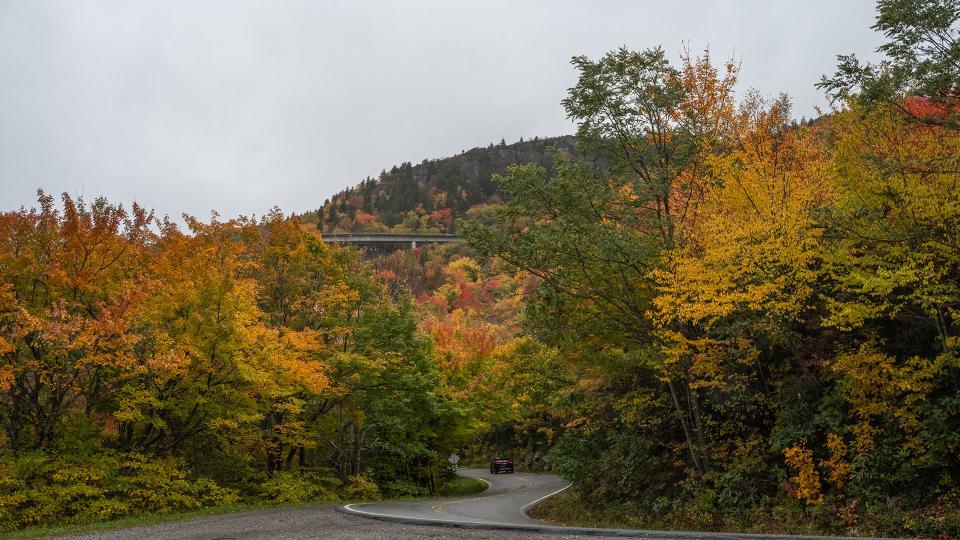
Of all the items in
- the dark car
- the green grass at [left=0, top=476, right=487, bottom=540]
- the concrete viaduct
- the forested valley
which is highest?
the concrete viaduct

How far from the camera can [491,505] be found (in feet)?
73.9

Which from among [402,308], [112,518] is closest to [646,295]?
[402,308]

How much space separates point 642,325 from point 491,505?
10.2 meters

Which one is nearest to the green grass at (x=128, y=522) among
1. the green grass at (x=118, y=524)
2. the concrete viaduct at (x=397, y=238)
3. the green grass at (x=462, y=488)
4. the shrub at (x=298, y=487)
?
the green grass at (x=118, y=524)

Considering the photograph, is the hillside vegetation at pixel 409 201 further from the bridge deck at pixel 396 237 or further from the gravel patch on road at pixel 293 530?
the gravel patch on road at pixel 293 530

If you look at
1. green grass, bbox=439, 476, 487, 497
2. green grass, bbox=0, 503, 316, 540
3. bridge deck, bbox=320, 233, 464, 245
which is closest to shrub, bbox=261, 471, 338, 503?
green grass, bbox=0, 503, 316, 540

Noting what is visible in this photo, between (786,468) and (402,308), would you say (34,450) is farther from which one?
(786,468)

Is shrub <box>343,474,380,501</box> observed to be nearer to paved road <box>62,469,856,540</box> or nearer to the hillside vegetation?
paved road <box>62,469,856,540</box>

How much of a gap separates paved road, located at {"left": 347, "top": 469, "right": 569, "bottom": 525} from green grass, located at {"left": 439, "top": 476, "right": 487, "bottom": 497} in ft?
2.10

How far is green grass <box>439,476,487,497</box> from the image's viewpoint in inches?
1233

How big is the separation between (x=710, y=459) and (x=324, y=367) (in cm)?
1219

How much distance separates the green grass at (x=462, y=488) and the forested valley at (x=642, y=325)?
865 cm

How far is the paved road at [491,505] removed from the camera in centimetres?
1705

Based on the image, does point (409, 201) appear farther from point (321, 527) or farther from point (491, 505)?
point (321, 527)
